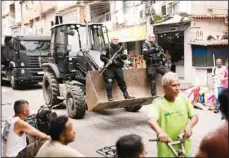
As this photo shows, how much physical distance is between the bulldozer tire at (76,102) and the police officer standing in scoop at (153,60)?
5.44 feet

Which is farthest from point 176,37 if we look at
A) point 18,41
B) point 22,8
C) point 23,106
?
point 22,8

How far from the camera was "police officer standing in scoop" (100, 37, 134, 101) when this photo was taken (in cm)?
753

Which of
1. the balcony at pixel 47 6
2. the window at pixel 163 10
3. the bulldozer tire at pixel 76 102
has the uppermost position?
the balcony at pixel 47 6

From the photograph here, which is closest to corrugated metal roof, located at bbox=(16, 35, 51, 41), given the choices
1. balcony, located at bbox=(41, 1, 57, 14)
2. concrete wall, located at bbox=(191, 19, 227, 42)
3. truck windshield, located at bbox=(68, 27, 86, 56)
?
truck windshield, located at bbox=(68, 27, 86, 56)

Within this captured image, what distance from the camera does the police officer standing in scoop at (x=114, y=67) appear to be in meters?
7.53

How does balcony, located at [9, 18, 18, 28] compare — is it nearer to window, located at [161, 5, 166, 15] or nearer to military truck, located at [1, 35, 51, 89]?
military truck, located at [1, 35, 51, 89]

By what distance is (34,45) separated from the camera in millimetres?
15492

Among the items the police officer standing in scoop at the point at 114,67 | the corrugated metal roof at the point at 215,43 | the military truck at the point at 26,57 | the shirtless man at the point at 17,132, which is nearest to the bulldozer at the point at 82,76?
the police officer standing in scoop at the point at 114,67

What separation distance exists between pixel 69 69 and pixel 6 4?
37905 mm

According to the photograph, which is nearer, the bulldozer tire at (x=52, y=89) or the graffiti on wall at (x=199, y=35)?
the bulldozer tire at (x=52, y=89)

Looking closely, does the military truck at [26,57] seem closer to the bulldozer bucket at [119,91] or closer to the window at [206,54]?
the window at [206,54]

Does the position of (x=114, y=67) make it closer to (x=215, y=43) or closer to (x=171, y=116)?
(x=171, y=116)

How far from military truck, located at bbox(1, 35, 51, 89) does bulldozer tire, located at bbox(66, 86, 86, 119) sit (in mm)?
6782

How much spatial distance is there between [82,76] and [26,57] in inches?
267
